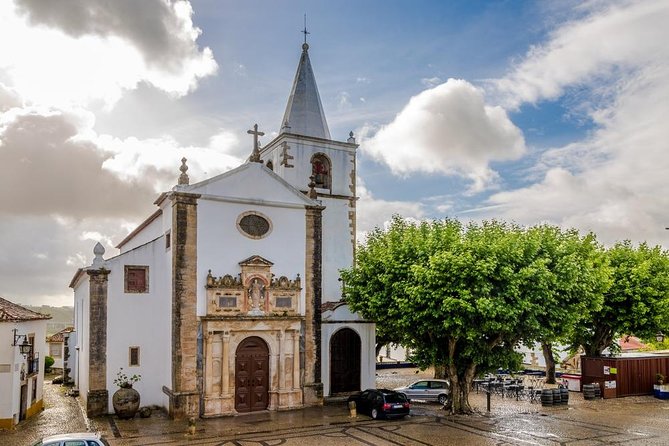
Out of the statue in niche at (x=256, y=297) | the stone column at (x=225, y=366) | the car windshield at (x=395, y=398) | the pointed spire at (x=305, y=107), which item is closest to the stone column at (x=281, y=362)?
the statue in niche at (x=256, y=297)

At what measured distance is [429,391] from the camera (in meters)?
30.6

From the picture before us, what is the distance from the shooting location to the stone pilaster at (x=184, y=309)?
25703 millimetres

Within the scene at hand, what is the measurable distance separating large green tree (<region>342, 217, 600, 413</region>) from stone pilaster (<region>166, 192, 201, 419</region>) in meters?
8.38

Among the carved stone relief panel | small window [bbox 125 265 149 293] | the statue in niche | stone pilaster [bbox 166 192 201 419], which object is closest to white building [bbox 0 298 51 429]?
small window [bbox 125 265 149 293]

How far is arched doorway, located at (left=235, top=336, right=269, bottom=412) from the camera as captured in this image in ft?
89.7

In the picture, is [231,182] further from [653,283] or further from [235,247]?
[653,283]

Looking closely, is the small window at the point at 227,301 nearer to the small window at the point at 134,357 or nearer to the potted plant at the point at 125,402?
the small window at the point at 134,357

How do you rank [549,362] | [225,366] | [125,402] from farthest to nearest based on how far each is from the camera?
[549,362] → [225,366] → [125,402]

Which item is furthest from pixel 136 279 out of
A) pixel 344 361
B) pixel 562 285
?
pixel 562 285

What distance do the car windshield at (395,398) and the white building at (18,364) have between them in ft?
51.1

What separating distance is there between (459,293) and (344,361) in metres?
9.43

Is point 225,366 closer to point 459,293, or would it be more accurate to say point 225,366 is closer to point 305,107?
point 459,293

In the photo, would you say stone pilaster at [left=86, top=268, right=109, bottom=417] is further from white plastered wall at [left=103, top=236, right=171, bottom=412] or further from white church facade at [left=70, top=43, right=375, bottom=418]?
white plastered wall at [left=103, top=236, right=171, bottom=412]

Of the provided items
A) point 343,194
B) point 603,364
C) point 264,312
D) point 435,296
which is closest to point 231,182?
point 264,312
